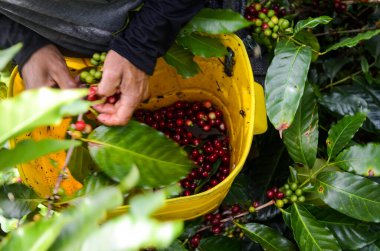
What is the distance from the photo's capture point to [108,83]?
1.15 m

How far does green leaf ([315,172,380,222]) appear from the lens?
1.21m

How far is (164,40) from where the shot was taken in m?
1.16

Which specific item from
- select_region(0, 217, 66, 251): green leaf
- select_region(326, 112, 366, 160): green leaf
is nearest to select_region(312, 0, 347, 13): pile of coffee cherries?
select_region(326, 112, 366, 160): green leaf

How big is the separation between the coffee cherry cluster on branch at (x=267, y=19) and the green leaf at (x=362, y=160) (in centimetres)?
42

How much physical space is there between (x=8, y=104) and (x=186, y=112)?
3.88 ft

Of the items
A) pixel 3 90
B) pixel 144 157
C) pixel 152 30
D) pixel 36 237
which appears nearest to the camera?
pixel 36 237

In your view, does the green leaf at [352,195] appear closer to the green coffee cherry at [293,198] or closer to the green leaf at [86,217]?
the green coffee cherry at [293,198]

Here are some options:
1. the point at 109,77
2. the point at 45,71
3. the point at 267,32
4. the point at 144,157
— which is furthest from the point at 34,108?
the point at 267,32

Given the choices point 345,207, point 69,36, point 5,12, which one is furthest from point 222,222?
point 5,12

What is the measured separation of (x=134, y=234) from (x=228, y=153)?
122cm

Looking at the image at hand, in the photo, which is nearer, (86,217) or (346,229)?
(86,217)

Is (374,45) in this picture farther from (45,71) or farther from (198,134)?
(45,71)

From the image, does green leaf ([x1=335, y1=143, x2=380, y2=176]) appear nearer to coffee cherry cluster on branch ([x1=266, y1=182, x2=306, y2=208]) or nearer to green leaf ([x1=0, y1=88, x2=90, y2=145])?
coffee cherry cluster on branch ([x1=266, y1=182, x2=306, y2=208])

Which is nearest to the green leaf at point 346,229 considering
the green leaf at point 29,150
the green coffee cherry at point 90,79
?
the green coffee cherry at point 90,79
